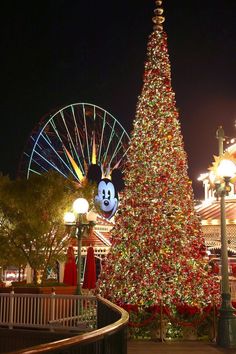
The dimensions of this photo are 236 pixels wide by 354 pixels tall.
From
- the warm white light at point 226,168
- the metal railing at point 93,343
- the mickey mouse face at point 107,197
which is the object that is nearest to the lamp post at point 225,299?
the warm white light at point 226,168

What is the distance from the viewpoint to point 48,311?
12.8 m

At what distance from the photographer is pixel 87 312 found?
38.9 feet

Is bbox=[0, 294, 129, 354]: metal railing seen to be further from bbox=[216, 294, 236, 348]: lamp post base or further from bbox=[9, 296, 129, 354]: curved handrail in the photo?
bbox=[216, 294, 236, 348]: lamp post base

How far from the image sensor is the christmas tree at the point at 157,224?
11.6m

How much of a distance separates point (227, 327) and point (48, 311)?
5.08 meters

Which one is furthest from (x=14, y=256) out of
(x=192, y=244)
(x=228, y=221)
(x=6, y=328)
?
(x=192, y=244)

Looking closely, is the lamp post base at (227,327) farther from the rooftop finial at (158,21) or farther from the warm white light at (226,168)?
the rooftop finial at (158,21)

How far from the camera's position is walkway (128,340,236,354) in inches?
364

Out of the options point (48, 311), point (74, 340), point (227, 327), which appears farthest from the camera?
point (48, 311)

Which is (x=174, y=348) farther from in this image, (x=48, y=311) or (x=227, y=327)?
(x=48, y=311)

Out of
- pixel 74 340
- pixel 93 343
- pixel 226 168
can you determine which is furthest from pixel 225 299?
pixel 74 340

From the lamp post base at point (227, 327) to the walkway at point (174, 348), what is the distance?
0.53 ft

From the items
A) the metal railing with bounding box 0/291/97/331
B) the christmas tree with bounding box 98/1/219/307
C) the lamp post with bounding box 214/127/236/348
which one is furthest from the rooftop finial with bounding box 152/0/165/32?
the metal railing with bounding box 0/291/97/331

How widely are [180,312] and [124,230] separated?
243 cm
